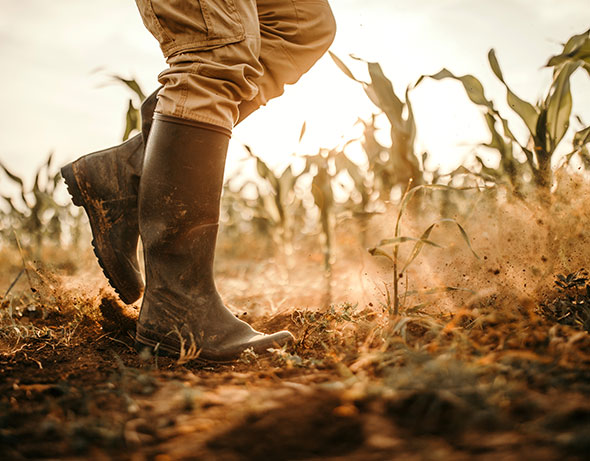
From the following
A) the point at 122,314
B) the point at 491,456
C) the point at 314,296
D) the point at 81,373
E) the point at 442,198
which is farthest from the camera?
the point at 442,198

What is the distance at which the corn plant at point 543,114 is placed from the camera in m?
1.46

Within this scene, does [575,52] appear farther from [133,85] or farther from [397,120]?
[133,85]

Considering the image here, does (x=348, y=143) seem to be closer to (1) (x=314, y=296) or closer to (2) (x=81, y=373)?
(1) (x=314, y=296)

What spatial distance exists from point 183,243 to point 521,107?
1.20m

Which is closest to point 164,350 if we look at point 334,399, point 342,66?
point 334,399

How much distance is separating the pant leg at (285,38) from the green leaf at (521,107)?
0.60m

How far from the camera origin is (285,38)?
4.49 ft

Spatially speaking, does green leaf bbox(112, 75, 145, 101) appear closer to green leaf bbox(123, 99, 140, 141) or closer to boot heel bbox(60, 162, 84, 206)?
green leaf bbox(123, 99, 140, 141)

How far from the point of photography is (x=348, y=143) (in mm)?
2266

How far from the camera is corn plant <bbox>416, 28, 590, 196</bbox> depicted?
1.46m

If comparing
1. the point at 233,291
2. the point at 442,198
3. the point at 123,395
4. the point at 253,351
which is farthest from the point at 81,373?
the point at 442,198

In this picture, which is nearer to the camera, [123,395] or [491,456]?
[491,456]

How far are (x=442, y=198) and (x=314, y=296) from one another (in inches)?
62.1

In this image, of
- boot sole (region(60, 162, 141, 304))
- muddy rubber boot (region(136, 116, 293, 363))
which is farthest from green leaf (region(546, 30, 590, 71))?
boot sole (region(60, 162, 141, 304))
